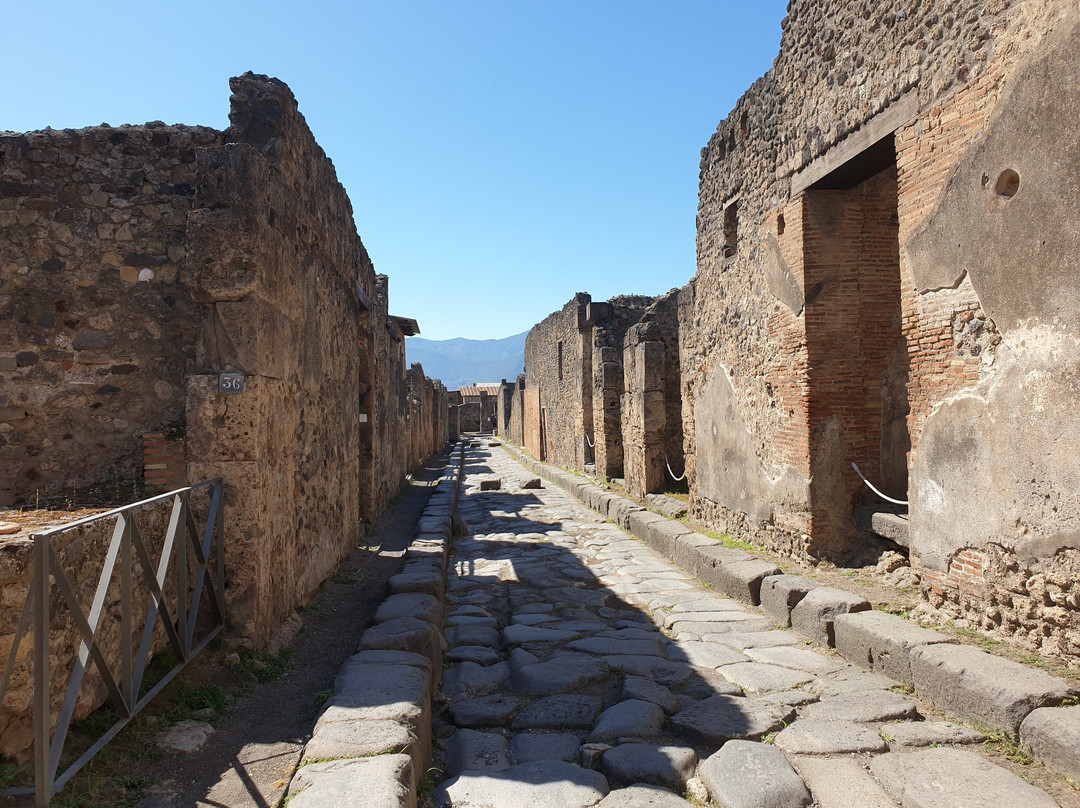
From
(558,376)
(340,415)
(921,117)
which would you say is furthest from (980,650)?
(558,376)

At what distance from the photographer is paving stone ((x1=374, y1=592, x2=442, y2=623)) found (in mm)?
4297

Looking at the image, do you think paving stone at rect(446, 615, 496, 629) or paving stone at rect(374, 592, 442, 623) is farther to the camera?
paving stone at rect(446, 615, 496, 629)

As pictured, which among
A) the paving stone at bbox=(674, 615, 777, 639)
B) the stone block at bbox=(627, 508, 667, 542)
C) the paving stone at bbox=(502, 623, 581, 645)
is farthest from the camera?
the stone block at bbox=(627, 508, 667, 542)

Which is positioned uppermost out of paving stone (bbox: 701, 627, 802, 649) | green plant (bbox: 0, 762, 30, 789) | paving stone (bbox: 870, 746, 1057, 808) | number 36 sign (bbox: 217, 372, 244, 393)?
number 36 sign (bbox: 217, 372, 244, 393)

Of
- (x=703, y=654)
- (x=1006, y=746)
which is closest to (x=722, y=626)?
(x=703, y=654)

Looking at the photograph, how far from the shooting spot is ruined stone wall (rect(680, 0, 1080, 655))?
136 inches

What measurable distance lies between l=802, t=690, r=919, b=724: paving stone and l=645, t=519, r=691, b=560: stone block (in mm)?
3553

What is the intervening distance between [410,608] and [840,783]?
2.60 meters

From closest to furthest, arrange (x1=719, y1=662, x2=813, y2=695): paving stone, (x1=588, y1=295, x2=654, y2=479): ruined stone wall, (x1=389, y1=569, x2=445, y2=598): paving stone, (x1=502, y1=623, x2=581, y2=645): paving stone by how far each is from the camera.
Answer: (x1=719, y1=662, x2=813, y2=695): paving stone, (x1=502, y1=623, x2=581, y2=645): paving stone, (x1=389, y1=569, x2=445, y2=598): paving stone, (x1=588, y1=295, x2=654, y2=479): ruined stone wall

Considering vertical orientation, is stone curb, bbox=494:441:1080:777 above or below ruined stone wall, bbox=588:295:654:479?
below

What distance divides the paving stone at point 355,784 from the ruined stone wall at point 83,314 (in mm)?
3045

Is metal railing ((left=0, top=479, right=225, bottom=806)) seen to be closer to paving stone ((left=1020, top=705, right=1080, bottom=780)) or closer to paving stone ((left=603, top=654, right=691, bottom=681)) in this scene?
paving stone ((left=603, top=654, right=691, bottom=681))

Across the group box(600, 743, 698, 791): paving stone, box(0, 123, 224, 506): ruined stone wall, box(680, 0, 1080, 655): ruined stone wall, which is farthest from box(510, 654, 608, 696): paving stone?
box(0, 123, 224, 506): ruined stone wall

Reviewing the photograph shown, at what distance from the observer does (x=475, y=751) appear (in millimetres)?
3119
